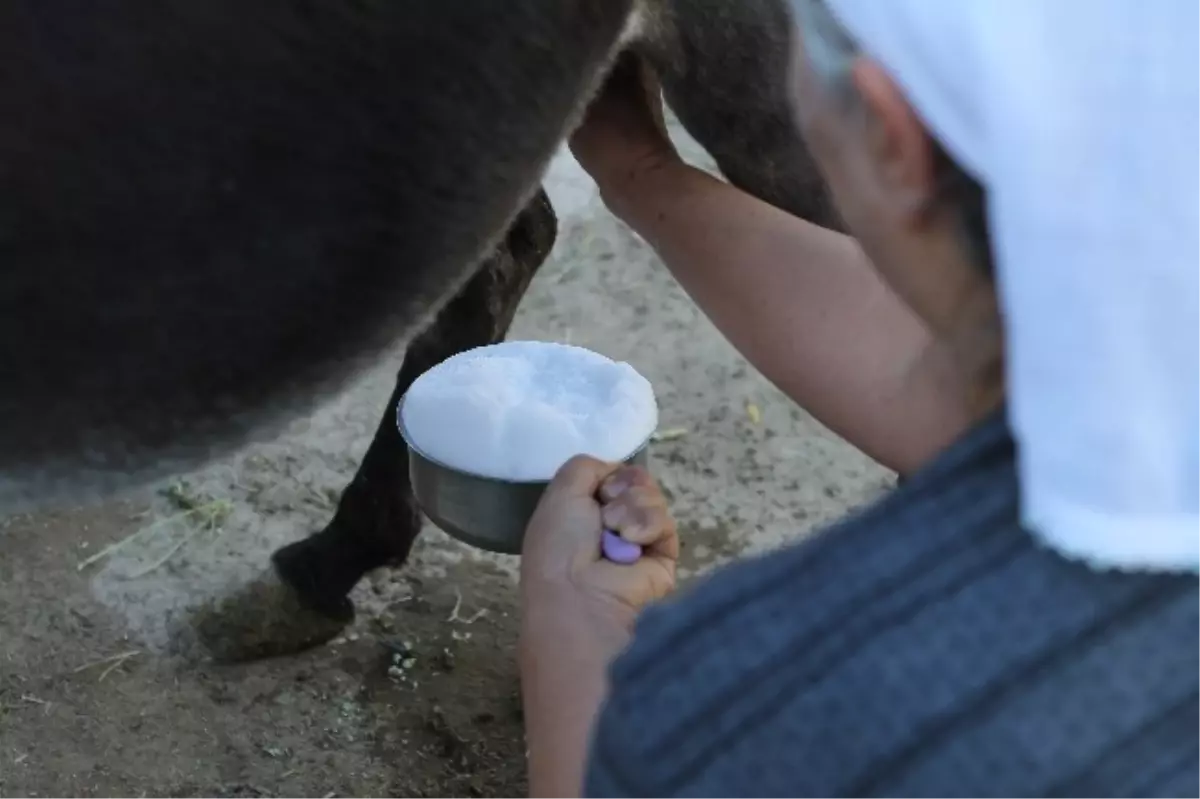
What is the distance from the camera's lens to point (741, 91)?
1.01 m

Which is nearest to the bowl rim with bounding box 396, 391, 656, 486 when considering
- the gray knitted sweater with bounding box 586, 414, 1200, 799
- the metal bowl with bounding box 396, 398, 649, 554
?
the metal bowl with bounding box 396, 398, 649, 554

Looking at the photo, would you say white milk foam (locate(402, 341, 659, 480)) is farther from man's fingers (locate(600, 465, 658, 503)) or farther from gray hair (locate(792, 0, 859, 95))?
gray hair (locate(792, 0, 859, 95))

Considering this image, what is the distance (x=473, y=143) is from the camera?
87 cm

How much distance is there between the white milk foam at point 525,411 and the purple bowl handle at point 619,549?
23 centimetres

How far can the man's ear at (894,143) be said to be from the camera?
45 cm

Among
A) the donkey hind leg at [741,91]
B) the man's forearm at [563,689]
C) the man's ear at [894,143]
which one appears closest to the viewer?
the man's ear at [894,143]

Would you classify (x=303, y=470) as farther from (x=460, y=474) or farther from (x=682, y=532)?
(x=460, y=474)

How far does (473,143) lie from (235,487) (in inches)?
33.9

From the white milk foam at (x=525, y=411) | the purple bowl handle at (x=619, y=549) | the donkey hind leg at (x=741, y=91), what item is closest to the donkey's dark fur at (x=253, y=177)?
the donkey hind leg at (x=741, y=91)

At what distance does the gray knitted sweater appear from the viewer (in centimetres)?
46

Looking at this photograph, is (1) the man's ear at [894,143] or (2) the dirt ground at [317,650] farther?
(2) the dirt ground at [317,650]

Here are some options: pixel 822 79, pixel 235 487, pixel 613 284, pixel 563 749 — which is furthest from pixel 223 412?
pixel 613 284

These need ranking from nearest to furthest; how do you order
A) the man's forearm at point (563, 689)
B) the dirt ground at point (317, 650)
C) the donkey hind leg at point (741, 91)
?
the man's forearm at point (563, 689)
the donkey hind leg at point (741, 91)
the dirt ground at point (317, 650)

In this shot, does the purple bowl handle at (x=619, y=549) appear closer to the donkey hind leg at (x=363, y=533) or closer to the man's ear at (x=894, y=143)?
the man's ear at (x=894, y=143)
